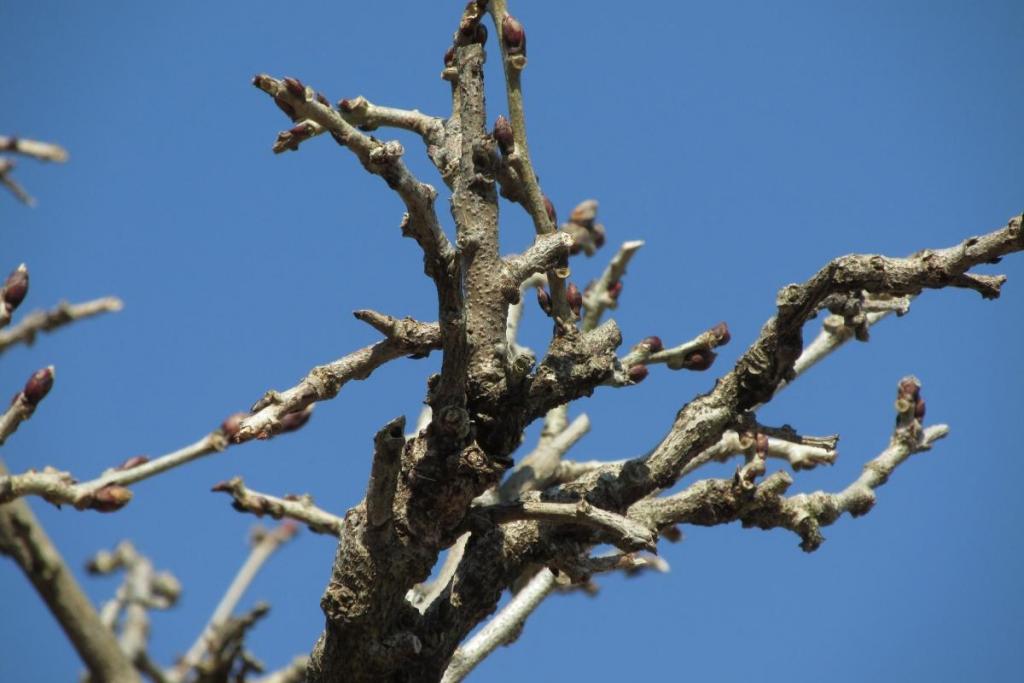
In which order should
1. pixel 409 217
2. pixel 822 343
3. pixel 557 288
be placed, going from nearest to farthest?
pixel 409 217, pixel 557 288, pixel 822 343

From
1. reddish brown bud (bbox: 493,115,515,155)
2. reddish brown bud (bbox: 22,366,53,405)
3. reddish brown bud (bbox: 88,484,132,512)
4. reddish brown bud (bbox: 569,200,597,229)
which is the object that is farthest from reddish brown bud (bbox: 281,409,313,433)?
reddish brown bud (bbox: 569,200,597,229)

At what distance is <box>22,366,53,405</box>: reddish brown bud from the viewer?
3168mm

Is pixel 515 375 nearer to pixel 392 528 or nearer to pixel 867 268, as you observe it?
pixel 392 528

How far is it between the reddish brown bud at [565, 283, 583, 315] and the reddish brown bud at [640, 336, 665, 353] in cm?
55

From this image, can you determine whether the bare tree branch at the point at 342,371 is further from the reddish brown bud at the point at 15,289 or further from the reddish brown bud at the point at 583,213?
the reddish brown bud at the point at 583,213

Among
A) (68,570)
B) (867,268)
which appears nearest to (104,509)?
(68,570)

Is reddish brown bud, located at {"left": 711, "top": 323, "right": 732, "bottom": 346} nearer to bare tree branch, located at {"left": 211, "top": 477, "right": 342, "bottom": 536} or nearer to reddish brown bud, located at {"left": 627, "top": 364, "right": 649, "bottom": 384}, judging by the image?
reddish brown bud, located at {"left": 627, "top": 364, "right": 649, "bottom": 384}

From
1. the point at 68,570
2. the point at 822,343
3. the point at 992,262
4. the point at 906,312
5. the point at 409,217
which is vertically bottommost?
the point at 68,570

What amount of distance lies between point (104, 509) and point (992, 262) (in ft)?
8.91

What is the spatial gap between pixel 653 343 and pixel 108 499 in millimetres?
→ 2077

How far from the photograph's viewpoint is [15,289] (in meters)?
3.32

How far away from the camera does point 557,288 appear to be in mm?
3580

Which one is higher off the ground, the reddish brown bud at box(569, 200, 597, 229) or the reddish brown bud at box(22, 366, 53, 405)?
the reddish brown bud at box(569, 200, 597, 229)

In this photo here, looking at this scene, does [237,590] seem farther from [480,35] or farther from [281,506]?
[480,35]
